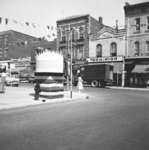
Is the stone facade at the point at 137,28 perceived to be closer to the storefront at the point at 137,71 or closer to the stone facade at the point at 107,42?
the storefront at the point at 137,71

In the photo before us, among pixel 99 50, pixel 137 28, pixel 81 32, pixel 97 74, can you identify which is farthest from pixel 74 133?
pixel 81 32

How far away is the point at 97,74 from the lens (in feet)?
88.9

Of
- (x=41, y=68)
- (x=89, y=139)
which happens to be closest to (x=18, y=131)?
(x=89, y=139)

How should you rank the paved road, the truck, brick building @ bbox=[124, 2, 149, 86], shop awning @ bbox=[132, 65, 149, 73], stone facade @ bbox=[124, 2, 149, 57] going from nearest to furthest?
the paved road → the truck → shop awning @ bbox=[132, 65, 149, 73] → brick building @ bbox=[124, 2, 149, 86] → stone facade @ bbox=[124, 2, 149, 57]

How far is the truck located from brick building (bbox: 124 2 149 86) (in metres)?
4.50

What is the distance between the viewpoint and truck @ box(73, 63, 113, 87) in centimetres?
2669

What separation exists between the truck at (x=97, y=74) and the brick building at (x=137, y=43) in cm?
450

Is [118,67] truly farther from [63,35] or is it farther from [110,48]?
[63,35]

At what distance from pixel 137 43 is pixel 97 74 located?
9.05 m

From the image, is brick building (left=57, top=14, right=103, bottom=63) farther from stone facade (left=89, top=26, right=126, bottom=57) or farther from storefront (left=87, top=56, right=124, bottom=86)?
storefront (left=87, top=56, right=124, bottom=86)

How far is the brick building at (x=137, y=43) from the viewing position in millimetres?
29000

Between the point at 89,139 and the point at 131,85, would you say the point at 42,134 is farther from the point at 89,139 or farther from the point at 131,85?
the point at 131,85

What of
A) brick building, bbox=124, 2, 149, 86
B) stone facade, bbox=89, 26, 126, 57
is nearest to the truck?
brick building, bbox=124, 2, 149, 86

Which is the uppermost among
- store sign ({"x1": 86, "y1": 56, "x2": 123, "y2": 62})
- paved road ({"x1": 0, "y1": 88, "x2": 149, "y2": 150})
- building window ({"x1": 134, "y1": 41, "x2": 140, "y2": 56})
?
building window ({"x1": 134, "y1": 41, "x2": 140, "y2": 56})
